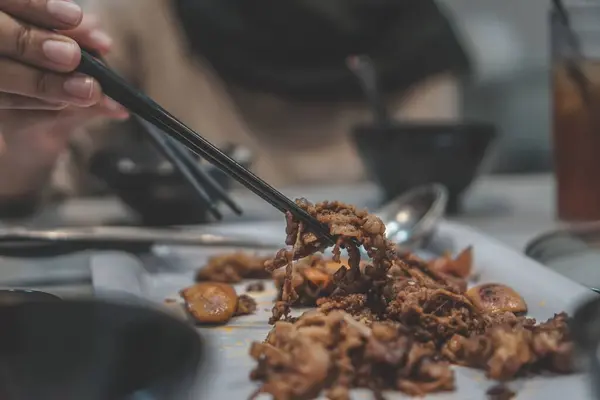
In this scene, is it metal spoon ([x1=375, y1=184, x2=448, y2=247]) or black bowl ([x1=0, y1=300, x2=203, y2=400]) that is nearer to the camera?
black bowl ([x1=0, y1=300, x2=203, y2=400])

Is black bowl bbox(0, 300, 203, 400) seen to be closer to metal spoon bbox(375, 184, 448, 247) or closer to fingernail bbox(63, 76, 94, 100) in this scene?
fingernail bbox(63, 76, 94, 100)

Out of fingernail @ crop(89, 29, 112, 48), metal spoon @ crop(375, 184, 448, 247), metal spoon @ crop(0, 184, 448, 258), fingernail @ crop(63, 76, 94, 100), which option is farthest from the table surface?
fingernail @ crop(89, 29, 112, 48)

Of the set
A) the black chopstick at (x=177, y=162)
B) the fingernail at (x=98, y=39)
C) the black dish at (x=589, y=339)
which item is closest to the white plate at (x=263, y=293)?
the black dish at (x=589, y=339)

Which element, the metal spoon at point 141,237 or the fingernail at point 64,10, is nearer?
the fingernail at point 64,10

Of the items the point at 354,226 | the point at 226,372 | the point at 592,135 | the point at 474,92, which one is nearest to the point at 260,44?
the point at 474,92

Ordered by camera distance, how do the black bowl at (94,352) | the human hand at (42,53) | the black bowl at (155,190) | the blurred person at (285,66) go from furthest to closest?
the blurred person at (285,66), the black bowl at (155,190), the human hand at (42,53), the black bowl at (94,352)

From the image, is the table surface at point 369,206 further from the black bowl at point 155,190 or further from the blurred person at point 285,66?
the blurred person at point 285,66

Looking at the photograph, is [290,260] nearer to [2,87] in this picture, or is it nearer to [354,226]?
[354,226]

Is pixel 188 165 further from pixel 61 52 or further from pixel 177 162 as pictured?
pixel 61 52
